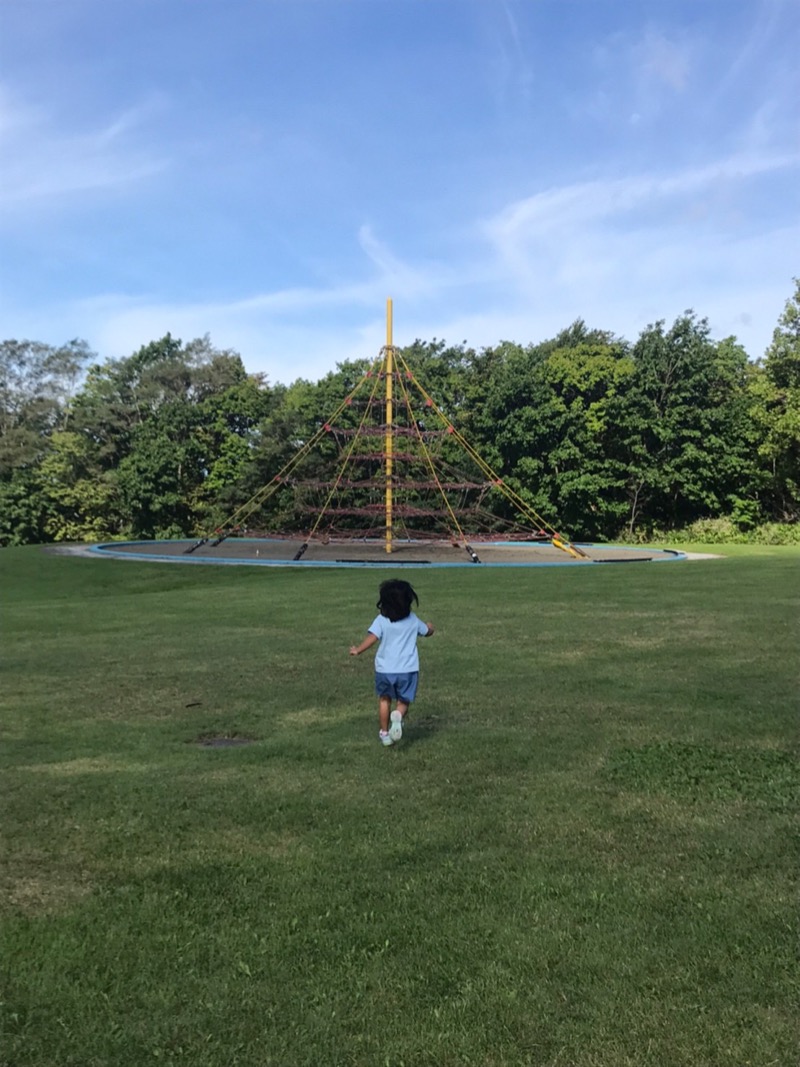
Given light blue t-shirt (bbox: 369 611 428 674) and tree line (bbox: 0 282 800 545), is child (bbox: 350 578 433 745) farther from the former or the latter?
tree line (bbox: 0 282 800 545)

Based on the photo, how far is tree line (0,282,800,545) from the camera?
45062 mm

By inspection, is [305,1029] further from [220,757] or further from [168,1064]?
[220,757]

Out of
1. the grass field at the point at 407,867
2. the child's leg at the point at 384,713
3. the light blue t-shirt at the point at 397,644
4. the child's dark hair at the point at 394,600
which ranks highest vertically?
the child's dark hair at the point at 394,600

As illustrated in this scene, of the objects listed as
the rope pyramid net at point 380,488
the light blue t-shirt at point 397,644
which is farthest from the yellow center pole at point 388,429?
the light blue t-shirt at point 397,644

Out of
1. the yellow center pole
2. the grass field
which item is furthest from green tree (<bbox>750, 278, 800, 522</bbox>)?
the grass field

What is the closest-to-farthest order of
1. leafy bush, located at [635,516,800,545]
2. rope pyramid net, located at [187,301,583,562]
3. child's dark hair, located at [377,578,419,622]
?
child's dark hair, located at [377,578,419,622]
leafy bush, located at [635,516,800,545]
rope pyramid net, located at [187,301,583,562]

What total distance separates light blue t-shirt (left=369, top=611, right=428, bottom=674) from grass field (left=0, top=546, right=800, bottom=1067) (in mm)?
612

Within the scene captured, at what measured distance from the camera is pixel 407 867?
14.8 ft

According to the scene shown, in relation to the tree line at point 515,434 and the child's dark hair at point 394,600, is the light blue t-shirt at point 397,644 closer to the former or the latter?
the child's dark hair at point 394,600

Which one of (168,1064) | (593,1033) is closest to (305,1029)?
(168,1064)

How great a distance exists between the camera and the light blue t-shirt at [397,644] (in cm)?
709

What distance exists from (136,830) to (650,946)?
2942mm

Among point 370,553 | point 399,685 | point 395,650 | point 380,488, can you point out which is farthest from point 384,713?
point 380,488

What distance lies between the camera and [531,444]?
4650 cm
